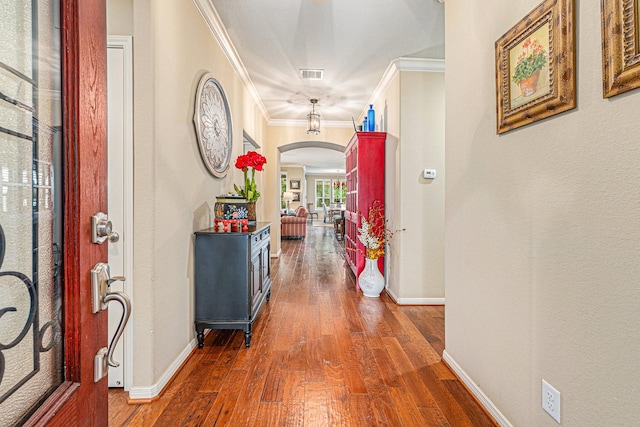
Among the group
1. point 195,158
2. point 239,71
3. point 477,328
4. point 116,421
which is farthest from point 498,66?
point 239,71

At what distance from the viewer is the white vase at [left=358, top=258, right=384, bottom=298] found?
12.9 feet

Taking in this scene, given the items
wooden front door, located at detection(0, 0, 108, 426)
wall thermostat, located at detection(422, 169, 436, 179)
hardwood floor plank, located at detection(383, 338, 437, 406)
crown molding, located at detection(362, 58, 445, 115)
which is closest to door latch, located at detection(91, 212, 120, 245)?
wooden front door, located at detection(0, 0, 108, 426)

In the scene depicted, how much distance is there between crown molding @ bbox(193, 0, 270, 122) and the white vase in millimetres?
2696

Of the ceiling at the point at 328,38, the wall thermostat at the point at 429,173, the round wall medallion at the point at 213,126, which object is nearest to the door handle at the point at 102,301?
the round wall medallion at the point at 213,126

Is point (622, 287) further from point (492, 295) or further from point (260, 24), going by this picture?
point (260, 24)

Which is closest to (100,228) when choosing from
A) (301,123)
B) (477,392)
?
(477,392)

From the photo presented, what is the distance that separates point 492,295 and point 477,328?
0.91 feet

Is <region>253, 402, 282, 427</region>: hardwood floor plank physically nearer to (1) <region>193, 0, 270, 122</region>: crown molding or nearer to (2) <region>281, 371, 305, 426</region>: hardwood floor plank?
(2) <region>281, 371, 305, 426</region>: hardwood floor plank

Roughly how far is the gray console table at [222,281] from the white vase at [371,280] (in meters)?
1.78

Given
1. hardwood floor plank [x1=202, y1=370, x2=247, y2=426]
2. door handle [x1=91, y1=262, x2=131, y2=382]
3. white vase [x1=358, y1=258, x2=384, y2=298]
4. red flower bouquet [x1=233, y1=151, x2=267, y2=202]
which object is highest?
red flower bouquet [x1=233, y1=151, x2=267, y2=202]

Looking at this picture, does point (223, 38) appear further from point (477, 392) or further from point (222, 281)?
point (477, 392)

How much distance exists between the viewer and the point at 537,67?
1413 mm

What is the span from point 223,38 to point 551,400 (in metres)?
3.55

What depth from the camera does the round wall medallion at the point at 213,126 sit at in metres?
2.58
